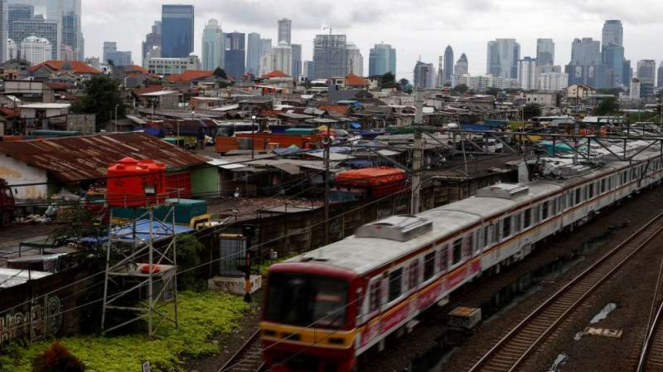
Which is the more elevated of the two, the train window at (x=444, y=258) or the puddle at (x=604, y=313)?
the train window at (x=444, y=258)

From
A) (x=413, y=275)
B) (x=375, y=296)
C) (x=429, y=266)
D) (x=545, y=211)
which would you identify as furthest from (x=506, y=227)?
(x=375, y=296)

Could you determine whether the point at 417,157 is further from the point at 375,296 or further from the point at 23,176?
the point at 23,176

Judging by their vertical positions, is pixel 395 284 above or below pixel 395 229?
below

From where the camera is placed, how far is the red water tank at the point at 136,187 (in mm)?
13492

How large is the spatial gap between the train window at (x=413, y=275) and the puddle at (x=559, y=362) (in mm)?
2417

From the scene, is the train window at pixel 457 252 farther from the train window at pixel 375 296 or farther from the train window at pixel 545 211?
the train window at pixel 545 211

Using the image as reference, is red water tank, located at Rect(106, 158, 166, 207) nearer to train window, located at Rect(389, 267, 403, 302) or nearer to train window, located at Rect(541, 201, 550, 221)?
train window, located at Rect(389, 267, 403, 302)

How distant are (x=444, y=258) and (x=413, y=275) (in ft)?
5.66

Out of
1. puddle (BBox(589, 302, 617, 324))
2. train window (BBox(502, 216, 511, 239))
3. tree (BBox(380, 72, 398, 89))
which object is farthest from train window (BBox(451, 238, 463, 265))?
tree (BBox(380, 72, 398, 89))

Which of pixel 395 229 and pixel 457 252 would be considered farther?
pixel 457 252

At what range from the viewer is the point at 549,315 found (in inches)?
627

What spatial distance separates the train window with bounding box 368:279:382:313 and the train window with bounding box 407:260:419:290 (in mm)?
1279

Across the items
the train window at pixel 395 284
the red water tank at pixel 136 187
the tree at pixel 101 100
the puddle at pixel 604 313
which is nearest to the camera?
the train window at pixel 395 284

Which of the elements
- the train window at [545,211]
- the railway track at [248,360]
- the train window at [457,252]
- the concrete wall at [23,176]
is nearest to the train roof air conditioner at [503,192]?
the train window at [545,211]
